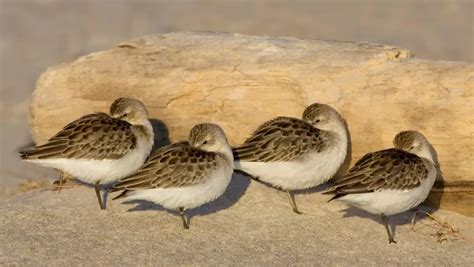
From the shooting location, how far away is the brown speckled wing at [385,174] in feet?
32.5

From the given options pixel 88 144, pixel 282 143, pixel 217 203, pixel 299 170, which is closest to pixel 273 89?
pixel 282 143

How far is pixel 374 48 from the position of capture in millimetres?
11414

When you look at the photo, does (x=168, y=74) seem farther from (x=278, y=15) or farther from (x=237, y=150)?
(x=278, y=15)

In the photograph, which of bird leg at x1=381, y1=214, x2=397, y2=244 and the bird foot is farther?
the bird foot

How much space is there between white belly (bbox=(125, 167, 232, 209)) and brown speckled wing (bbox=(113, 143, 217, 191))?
0.15ft

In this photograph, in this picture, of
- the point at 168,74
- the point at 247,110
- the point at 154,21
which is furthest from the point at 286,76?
the point at 154,21

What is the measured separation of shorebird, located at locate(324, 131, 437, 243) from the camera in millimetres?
9898

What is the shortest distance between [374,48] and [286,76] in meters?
1.04

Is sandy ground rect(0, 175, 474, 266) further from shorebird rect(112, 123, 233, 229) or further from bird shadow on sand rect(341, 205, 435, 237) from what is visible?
shorebird rect(112, 123, 233, 229)

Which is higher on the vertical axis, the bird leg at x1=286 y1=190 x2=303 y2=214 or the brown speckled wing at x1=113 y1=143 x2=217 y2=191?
the brown speckled wing at x1=113 y1=143 x2=217 y2=191

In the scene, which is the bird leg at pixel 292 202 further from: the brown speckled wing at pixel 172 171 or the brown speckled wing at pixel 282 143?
the brown speckled wing at pixel 172 171

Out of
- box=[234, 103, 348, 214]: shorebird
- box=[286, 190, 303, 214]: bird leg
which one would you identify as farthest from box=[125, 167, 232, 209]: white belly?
box=[286, 190, 303, 214]: bird leg

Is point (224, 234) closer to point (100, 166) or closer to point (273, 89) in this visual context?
point (100, 166)

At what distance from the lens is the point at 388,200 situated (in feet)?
32.6
